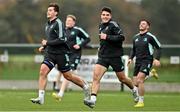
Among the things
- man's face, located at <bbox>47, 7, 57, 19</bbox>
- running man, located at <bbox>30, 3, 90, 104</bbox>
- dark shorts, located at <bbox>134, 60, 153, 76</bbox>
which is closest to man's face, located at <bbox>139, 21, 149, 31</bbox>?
dark shorts, located at <bbox>134, 60, 153, 76</bbox>

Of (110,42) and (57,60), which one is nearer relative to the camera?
(57,60)

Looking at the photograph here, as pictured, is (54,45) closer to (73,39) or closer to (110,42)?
(110,42)

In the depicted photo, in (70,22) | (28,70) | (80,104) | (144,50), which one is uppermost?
(70,22)

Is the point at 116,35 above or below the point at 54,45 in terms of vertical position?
above

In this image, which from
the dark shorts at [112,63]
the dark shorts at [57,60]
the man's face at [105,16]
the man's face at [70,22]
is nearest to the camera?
the dark shorts at [57,60]

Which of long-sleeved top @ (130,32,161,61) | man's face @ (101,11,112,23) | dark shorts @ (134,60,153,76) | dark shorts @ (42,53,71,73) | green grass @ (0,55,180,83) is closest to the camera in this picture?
dark shorts @ (42,53,71,73)

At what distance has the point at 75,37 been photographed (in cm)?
→ 2411

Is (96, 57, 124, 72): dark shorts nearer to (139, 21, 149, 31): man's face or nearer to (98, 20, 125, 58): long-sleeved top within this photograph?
(98, 20, 125, 58): long-sleeved top

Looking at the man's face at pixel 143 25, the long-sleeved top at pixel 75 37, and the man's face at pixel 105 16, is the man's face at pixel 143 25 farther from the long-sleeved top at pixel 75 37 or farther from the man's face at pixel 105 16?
the long-sleeved top at pixel 75 37

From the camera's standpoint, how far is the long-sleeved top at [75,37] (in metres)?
23.9

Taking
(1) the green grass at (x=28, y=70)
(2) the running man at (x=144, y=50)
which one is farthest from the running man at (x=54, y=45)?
(1) the green grass at (x=28, y=70)

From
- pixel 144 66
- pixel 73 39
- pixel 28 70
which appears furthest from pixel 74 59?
pixel 28 70

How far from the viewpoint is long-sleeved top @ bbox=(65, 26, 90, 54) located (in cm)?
2392

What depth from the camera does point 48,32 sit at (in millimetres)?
18484
